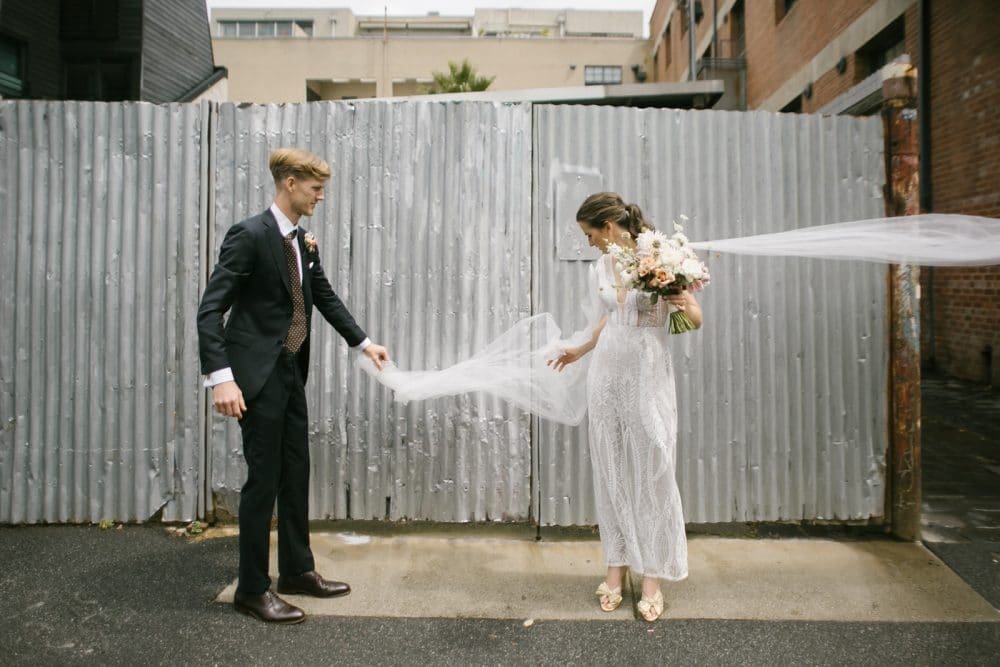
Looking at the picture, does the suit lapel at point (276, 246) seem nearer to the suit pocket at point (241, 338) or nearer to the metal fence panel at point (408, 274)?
the suit pocket at point (241, 338)

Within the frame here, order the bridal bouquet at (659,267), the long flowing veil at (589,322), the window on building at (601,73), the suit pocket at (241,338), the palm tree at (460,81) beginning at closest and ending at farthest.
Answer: the bridal bouquet at (659,267) < the suit pocket at (241,338) < the long flowing veil at (589,322) < the palm tree at (460,81) < the window on building at (601,73)

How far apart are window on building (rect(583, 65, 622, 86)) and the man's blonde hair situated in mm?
38458

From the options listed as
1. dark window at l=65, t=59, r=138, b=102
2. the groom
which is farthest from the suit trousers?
dark window at l=65, t=59, r=138, b=102

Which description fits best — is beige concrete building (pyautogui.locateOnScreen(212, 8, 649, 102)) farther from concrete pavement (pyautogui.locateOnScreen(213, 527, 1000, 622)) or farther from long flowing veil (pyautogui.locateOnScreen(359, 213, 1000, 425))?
concrete pavement (pyautogui.locateOnScreen(213, 527, 1000, 622))

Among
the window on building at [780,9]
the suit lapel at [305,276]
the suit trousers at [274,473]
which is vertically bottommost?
the suit trousers at [274,473]

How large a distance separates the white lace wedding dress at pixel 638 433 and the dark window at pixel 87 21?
1495cm

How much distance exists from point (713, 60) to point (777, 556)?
66.9 ft

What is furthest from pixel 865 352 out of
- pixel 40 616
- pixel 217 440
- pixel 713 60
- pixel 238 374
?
pixel 713 60

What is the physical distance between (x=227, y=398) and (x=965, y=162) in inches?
444

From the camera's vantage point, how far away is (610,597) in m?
3.49

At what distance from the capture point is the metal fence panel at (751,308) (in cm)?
444

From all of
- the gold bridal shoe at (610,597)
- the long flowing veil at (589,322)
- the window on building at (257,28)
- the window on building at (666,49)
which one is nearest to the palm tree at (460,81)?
the window on building at (666,49)

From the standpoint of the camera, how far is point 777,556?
412 centimetres

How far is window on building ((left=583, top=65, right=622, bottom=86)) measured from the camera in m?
39.1
